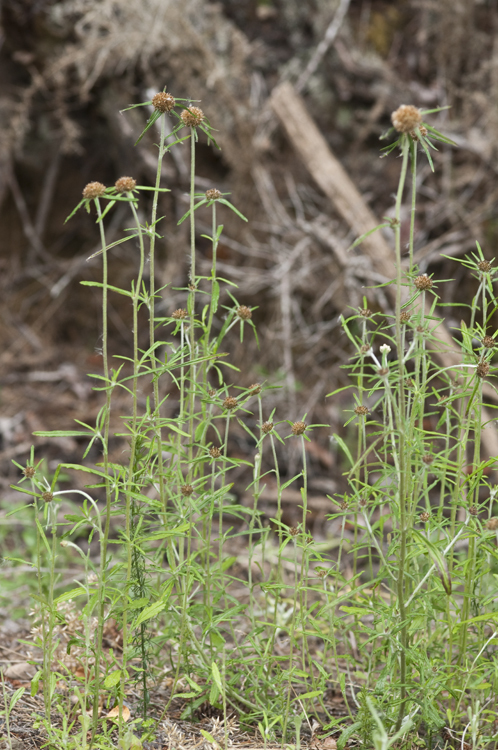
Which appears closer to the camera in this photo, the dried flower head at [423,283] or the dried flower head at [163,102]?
the dried flower head at [163,102]

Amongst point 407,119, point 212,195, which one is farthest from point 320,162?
point 407,119

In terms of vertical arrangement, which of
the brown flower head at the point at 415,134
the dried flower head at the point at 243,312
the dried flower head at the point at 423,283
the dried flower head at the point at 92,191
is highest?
the brown flower head at the point at 415,134

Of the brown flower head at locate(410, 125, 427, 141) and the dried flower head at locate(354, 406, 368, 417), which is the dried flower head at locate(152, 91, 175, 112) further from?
the dried flower head at locate(354, 406, 368, 417)

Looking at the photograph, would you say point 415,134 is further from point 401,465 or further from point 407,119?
point 401,465

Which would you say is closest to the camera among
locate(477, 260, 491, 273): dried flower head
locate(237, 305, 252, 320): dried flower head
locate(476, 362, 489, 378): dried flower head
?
locate(476, 362, 489, 378): dried flower head

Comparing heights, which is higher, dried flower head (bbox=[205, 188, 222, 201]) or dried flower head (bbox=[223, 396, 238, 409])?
dried flower head (bbox=[205, 188, 222, 201])

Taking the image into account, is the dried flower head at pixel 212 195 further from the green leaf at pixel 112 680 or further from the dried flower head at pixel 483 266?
the green leaf at pixel 112 680

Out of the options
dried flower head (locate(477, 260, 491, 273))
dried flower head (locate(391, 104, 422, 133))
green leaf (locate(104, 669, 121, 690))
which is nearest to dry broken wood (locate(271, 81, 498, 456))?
dried flower head (locate(477, 260, 491, 273))

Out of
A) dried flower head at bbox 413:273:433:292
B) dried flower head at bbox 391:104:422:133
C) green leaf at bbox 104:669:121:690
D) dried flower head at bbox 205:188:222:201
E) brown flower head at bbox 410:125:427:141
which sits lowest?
green leaf at bbox 104:669:121:690

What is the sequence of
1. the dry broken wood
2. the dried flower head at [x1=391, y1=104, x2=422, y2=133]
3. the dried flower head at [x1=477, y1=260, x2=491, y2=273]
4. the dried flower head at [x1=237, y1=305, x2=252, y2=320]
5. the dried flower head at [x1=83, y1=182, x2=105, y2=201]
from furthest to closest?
the dry broken wood, the dried flower head at [x1=237, y1=305, x2=252, y2=320], the dried flower head at [x1=477, y1=260, x2=491, y2=273], the dried flower head at [x1=83, y1=182, x2=105, y2=201], the dried flower head at [x1=391, y1=104, x2=422, y2=133]

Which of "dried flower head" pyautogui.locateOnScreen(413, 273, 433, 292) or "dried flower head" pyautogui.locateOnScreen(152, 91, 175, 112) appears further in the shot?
"dried flower head" pyautogui.locateOnScreen(413, 273, 433, 292)

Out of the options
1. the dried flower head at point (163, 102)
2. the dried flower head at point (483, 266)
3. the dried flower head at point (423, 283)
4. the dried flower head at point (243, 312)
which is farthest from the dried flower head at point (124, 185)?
the dried flower head at point (483, 266)

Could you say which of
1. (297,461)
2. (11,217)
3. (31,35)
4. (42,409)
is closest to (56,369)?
(42,409)

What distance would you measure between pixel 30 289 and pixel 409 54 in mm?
3402
